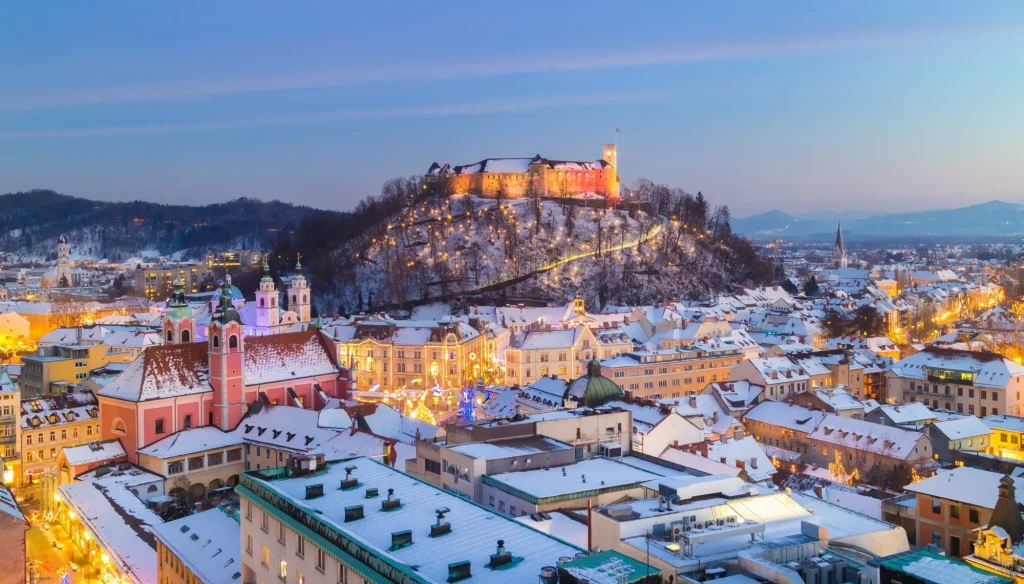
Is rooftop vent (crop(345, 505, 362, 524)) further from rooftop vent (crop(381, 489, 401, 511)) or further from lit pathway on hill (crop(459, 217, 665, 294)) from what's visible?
lit pathway on hill (crop(459, 217, 665, 294))

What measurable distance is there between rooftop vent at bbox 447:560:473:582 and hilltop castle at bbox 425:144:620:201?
110 meters

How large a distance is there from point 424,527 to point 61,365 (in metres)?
54.4

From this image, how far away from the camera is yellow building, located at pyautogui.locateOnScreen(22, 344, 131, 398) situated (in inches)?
2463

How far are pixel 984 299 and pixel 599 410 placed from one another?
119335mm

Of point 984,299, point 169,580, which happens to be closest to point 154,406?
point 169,580

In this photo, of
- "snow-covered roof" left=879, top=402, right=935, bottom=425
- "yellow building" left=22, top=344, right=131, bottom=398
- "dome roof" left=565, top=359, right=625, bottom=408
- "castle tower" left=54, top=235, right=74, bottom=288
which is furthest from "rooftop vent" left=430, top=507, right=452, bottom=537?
"castle tower" left=54, top=235, right=74, bottom=288

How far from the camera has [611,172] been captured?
133875mm

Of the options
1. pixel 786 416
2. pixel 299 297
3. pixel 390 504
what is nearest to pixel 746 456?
pixel 786 416

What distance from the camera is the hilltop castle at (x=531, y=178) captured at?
128000mm

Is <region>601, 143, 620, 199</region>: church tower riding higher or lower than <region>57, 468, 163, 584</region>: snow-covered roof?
higher

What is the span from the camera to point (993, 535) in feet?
64.3

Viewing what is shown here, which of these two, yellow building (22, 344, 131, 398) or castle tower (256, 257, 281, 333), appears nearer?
yellow building (22, 344, 131, 398)

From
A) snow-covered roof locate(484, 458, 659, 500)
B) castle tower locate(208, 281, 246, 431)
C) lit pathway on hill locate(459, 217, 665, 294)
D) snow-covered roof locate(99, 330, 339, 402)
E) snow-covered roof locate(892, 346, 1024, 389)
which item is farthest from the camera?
lit pathway on hill locate(459, 217, 665, 294)

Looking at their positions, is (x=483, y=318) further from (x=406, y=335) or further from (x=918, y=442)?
(x=918, y=442)
